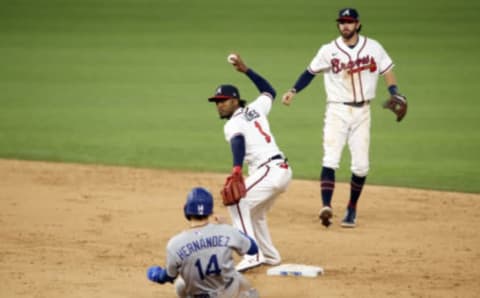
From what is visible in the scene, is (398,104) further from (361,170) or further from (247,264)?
(247,264)

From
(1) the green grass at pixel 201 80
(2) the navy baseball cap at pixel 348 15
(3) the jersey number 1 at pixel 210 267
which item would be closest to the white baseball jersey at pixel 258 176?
(3) the jersey number 1 at pixel 210 267

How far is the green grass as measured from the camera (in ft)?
47.7

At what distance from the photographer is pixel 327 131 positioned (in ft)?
36.0

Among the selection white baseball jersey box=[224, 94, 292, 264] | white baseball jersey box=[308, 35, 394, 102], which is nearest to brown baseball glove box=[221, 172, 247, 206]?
white baseball jersey box=[224, 94, 292, 264]

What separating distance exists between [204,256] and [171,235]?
10.5ft

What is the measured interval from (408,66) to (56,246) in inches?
464

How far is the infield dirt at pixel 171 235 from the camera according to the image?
8766mm

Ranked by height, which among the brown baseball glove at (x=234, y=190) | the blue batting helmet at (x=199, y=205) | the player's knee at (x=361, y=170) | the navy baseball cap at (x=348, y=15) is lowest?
the player's knee at (x=361, y=170)

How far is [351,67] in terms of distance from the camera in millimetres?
10953

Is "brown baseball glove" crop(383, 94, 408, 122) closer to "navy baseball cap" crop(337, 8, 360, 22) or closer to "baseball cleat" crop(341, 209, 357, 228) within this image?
"navy baseball cap" crop(337, 8, 360, 22)

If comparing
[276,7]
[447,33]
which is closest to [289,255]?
[447,33]

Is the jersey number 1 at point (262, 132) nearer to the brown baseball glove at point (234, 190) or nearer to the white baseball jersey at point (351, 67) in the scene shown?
the brown baseball glove at point (234, 190)

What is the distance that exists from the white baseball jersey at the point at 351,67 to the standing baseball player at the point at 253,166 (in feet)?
5.33

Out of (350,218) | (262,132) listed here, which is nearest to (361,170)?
(350,218)
